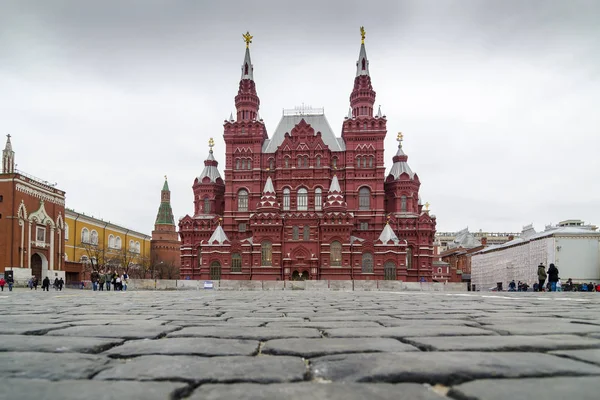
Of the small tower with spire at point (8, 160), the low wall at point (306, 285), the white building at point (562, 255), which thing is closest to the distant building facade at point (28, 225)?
the small tower with spire at point (8, 160)

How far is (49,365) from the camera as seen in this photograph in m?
2.07

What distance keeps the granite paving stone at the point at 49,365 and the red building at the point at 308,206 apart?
3851 centimetres

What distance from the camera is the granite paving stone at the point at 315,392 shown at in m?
1.56

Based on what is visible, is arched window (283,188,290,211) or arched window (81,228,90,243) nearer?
arched window (283,188,290,211)

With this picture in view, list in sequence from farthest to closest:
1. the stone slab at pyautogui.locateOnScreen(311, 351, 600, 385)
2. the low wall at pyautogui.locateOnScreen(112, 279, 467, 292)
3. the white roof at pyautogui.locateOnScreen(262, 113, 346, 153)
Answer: the white roof at pyautogui.locateOnScreen(262, 113, 346, 153) < the low wall at pyautogui.locateOnScreen(112, 279, 467, 292) < the stone slab at pyautogui.locateOnScreen(311, 351, 600, 385)

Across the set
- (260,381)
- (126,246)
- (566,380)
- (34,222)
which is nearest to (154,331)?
(260,381)

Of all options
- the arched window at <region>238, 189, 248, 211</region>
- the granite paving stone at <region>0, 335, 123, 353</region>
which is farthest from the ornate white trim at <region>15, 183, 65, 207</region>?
the granite paving stone at <region>0, 335, 123, 353</region>

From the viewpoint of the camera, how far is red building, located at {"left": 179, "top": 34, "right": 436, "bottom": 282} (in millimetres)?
40844

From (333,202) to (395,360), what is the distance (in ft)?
130

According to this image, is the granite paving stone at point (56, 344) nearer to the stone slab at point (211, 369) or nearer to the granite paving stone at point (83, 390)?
the stone slab at point (211, 369)

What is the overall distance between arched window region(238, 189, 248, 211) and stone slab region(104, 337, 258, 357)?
43.0m

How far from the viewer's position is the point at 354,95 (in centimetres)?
4703

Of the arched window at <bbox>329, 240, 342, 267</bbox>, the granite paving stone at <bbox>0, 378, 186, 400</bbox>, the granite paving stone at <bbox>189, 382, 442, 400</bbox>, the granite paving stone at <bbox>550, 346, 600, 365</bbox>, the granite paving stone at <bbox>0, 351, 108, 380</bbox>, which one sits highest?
the granite paving stone at <bbox>0, 378, 186, 400</bbox>

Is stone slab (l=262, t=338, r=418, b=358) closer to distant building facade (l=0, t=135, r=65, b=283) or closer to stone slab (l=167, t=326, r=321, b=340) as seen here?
stone slab (l=167, t=326, r=321, b=340)
